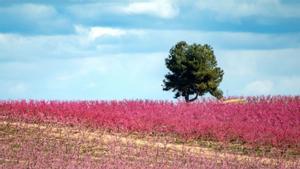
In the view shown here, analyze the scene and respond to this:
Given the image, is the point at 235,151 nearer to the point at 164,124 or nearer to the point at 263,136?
the point at 263,136

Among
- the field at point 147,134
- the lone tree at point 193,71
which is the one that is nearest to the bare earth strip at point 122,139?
the field at point 147,134

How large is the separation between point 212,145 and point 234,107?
825cm

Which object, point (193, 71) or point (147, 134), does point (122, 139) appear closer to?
point (147, 134)

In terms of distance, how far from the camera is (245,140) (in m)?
23.8

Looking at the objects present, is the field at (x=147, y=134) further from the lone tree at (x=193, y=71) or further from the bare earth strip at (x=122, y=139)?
the lone tree at (x=193, y=71)

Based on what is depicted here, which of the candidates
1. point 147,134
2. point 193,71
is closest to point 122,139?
point 147,134

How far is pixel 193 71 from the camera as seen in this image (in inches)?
1969

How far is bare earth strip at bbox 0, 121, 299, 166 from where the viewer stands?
19938 mm

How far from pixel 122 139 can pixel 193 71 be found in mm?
28737

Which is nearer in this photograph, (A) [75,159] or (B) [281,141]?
(A) [75,159]

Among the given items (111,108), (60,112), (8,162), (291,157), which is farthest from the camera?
(111,108)

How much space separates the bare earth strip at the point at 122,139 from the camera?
19.9 m

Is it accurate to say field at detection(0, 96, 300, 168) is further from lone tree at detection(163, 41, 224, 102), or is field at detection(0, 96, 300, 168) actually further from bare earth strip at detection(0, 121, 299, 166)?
lone tree at detection(163, 41, 224, 102)

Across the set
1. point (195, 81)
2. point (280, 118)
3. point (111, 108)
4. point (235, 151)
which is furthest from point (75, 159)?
point (195, 81)
